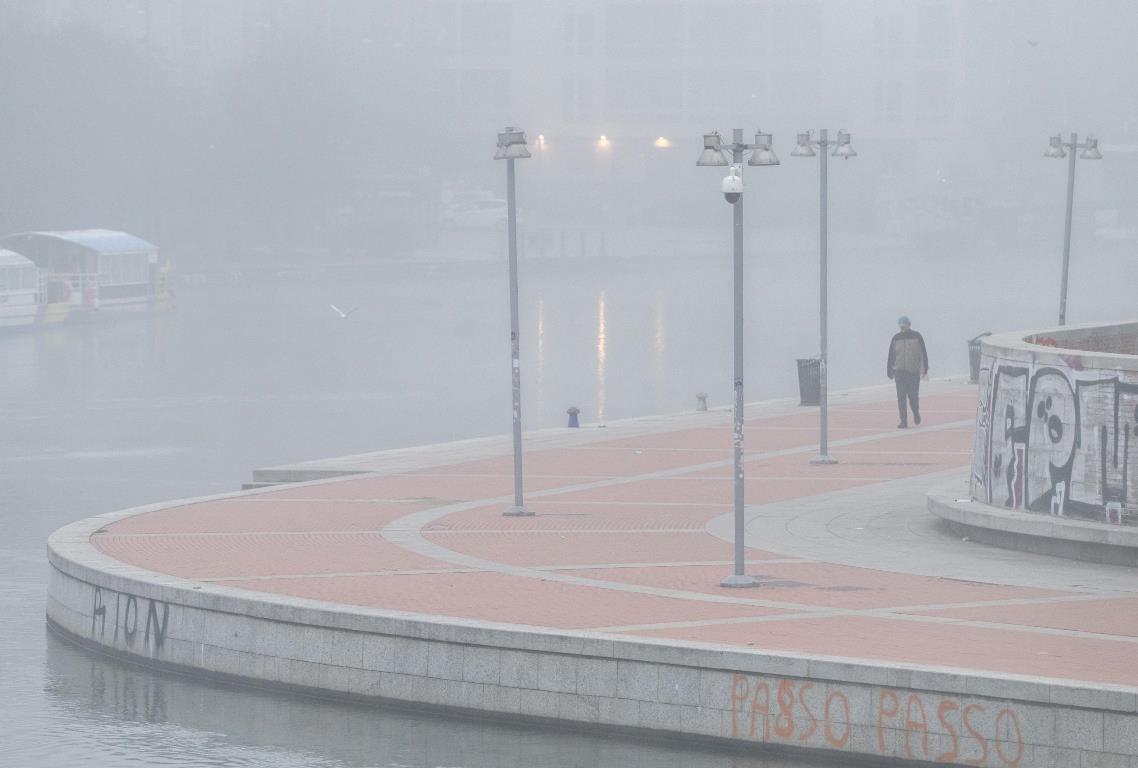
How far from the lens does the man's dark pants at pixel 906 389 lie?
3083cm

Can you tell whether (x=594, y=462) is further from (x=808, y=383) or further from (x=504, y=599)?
(x=504, y=599)

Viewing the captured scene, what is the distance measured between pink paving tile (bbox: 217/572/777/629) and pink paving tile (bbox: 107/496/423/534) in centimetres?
348

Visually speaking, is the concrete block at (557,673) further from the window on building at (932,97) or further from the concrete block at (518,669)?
the window on building at (932,97)

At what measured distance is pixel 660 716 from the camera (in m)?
14.1

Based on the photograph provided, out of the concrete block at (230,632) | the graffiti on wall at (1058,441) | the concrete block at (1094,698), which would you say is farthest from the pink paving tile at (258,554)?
the concrete block at (1094,698)

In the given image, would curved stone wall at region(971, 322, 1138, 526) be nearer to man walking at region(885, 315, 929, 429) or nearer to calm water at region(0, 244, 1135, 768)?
calm water at region(0, 244, 1135, 768)

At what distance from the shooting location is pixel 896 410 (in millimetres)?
34531

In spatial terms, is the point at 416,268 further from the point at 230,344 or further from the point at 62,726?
the point at 62,726

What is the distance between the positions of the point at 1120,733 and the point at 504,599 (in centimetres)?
562

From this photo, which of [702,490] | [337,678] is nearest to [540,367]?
[702,490]

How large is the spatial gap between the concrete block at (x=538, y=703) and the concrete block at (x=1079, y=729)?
3729mm

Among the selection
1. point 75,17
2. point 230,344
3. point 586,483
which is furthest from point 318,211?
point 586,483

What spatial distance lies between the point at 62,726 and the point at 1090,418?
9.44 metres

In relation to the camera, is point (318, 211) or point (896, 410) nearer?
point (896, 410)
